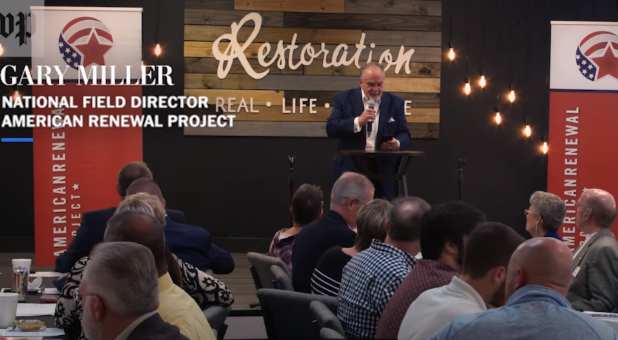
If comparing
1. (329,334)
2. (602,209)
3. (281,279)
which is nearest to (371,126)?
(602,209)

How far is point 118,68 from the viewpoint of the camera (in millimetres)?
10211

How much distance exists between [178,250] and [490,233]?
7.84 feet

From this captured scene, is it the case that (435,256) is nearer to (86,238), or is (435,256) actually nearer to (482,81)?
(86,238)

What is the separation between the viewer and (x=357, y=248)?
15.1 feet

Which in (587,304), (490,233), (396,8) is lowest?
(587,304)

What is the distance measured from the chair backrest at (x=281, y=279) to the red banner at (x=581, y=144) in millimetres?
5856

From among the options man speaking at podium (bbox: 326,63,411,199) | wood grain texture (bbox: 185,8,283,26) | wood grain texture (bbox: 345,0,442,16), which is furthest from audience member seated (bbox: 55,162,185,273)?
wood grain texture (bbox: 345,0,442,16)

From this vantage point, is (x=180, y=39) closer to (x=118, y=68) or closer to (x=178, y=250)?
(x=118, y=68)

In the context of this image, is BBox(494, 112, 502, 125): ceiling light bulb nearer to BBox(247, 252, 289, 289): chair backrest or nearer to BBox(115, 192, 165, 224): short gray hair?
BBox(247, 252, 289, 289): chair backrest

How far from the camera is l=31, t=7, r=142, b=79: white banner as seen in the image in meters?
9.98

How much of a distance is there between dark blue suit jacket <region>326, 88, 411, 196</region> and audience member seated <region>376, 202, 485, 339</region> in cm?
419

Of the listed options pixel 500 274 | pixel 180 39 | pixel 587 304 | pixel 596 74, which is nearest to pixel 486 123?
pixel 596 74

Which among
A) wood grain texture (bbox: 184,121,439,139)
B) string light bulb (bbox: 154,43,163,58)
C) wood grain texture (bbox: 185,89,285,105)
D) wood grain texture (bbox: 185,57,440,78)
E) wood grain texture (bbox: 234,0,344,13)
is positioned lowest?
wood grain texture (bbox: 184,121,439,139)

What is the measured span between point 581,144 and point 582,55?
89 centimetres
